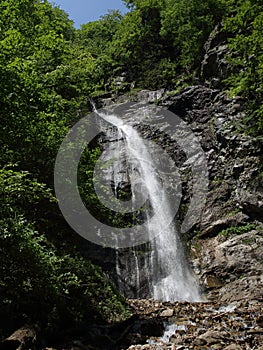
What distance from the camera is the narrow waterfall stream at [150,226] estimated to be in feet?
38.2

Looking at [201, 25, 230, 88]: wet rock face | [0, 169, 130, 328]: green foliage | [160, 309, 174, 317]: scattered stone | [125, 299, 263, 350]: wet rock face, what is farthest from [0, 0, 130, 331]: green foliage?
[201, 25, 230, 88]: wet rock face

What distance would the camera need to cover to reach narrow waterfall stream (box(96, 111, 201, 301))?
38.2 feet

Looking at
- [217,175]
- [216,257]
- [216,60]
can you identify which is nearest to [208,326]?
[216,257]

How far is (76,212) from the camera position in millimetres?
9688

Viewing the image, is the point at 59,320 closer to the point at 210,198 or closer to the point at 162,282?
the point at 162,282

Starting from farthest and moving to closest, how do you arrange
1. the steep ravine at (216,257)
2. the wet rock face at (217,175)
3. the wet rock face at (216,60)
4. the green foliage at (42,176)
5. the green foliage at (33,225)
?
1. the wet rock face at (216,60)
2. the wet rock face at (217,175)
3. the steep ravine at (216,257)
4. the green foliage at (42,176)
5. the green foliage at (33,225)

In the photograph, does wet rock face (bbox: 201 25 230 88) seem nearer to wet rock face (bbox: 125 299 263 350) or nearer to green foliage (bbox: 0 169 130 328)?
wet rock face (bbox: 125 299 263 350)

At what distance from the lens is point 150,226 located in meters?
13.9

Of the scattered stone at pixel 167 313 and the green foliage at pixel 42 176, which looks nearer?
the green foliage at pixel 42 176

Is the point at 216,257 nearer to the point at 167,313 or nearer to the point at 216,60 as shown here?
the point at 167,313

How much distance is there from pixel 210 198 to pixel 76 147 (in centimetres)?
695

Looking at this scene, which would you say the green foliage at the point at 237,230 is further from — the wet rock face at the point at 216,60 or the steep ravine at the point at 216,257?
the wet rock face at the point at 216,60

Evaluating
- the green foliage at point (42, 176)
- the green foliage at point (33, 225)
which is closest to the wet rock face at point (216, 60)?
the green foliage at point (42, 176)

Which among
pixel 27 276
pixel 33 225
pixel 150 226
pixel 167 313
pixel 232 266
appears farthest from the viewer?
pixel 150 226
